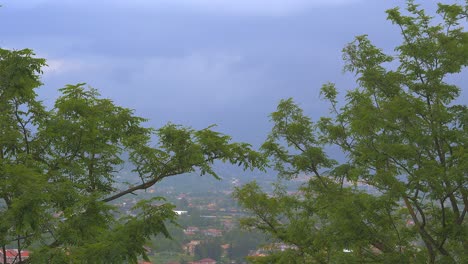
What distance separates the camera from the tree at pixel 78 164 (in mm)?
7131

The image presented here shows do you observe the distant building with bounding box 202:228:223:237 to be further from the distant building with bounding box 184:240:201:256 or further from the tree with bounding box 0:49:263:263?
the tree with bounding box 0:49:263:263

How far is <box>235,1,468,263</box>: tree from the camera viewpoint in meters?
10.0

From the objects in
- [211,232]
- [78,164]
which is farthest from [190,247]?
[78,164]

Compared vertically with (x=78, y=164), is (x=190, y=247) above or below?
below

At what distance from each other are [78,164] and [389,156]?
6557 mm

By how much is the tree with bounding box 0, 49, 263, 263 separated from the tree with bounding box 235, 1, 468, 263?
272 centimetres

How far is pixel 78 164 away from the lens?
998 centimetres

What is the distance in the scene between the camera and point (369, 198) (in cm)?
998

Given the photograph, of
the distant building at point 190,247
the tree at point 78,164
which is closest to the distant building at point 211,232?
the distant building at point 190,247

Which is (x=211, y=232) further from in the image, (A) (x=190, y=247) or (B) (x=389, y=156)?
(B) (x=389, y=156)

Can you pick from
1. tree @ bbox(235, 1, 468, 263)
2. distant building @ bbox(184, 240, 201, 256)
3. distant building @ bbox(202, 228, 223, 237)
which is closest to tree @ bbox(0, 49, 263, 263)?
tree @ bbox(235, 1, 468, 263)

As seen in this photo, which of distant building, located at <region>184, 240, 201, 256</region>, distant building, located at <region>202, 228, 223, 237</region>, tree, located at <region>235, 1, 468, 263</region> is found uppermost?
tree, located at <region>235, 1, 468, 263</region>

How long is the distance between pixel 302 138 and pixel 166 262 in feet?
162

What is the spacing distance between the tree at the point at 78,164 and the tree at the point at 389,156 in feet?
8.93
